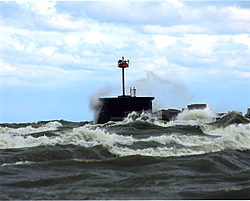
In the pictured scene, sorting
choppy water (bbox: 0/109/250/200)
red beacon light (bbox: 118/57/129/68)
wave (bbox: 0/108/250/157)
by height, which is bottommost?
choppy water (bbox: 0/109/250/200)

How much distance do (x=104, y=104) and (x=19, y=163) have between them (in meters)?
20.4

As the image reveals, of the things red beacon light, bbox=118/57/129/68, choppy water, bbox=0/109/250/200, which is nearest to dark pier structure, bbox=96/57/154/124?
red beacon light, bbox=118/57/129/68

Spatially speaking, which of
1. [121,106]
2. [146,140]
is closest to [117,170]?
[146,140]

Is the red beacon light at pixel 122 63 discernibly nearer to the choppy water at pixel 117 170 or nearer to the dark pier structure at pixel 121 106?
the dark pier structure at pixel 121 106

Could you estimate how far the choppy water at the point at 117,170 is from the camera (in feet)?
30.0

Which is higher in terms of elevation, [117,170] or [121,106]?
[121,106]

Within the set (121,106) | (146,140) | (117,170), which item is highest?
(121,106)

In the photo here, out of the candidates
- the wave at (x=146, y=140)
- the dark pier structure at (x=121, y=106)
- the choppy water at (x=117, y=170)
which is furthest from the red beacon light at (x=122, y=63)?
the choppy water at (x=117, y=170)

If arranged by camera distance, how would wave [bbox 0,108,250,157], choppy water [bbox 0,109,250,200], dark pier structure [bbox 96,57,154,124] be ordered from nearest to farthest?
choppy water [bbox 0,109,250,200] → wave [bbox 0,108,250,157] → dark pier structure [bbox 96,57,154,124]

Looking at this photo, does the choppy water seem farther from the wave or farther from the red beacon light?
the red beacon light

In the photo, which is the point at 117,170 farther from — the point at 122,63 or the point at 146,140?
the point at 122,63

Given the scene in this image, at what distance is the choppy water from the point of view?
9.15 metres

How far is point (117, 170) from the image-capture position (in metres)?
11.5

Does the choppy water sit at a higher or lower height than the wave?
lower
